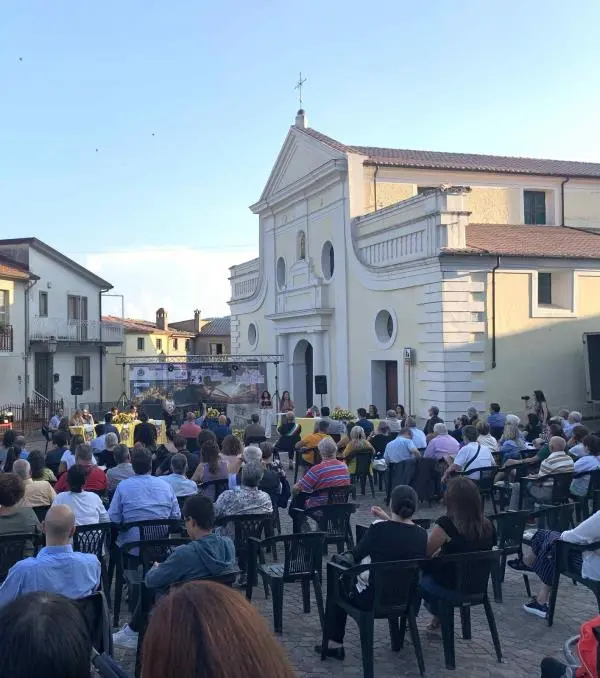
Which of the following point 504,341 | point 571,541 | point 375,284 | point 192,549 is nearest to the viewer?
point 192,549

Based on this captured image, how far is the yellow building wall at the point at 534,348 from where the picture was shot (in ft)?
64.7

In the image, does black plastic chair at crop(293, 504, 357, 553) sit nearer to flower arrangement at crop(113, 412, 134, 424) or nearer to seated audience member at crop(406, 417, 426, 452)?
seated audience member at crop(406, 417, 426, 452)

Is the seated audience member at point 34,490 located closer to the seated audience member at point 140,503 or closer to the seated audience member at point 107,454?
the seated audience member at point 140,503

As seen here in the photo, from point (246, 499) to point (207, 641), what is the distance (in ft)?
18.3

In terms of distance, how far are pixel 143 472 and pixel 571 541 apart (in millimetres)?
3938

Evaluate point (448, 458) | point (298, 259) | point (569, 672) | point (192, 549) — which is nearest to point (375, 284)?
point (298, 259)

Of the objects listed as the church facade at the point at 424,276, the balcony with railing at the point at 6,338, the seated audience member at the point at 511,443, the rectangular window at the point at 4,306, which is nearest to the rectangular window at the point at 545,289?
the church facade at the point at 424,276

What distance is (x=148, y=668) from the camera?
1.70 meters

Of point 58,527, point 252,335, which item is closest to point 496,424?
point 58,527

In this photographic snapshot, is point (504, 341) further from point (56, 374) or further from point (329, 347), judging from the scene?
point (56, 374)

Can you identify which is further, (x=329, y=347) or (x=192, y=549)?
(x=329, y=347)

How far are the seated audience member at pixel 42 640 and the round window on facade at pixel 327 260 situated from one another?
24270 mm

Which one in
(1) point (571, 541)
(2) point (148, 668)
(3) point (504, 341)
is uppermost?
(3) point (504, 341)

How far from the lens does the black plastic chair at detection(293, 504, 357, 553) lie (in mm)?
7613
